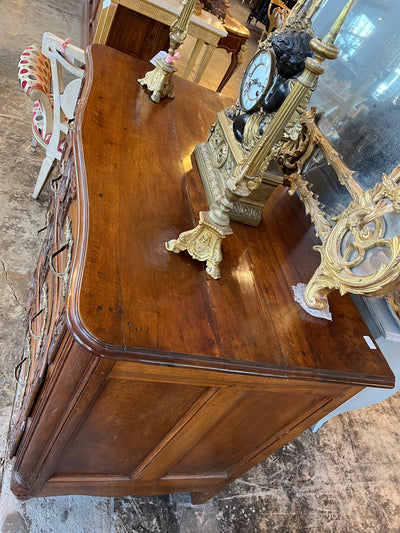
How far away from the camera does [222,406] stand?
939 mm

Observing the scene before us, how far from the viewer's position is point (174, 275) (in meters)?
0.87

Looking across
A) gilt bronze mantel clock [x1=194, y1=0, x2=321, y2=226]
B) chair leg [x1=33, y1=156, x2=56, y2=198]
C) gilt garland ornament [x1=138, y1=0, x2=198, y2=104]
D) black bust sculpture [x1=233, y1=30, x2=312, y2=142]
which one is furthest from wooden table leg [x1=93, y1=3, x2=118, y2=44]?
black bust sculpture [x1=233, y1=30, x2=312, y2=142]

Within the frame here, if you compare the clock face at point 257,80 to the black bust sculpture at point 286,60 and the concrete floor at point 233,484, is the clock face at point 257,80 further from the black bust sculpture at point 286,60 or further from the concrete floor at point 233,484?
the concrete floor at point 233,484

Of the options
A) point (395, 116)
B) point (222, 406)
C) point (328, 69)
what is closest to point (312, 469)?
point (222, 406)

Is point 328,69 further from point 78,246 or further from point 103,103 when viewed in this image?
point 78,246

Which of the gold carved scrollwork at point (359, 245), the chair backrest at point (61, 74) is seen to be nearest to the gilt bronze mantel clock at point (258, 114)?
the gold carved scrollwork at point (359, 245)

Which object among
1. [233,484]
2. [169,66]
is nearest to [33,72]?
[169,66]

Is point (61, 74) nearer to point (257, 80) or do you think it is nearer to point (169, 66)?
point (169, 66)

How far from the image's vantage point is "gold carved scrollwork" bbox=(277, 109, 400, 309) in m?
0.80

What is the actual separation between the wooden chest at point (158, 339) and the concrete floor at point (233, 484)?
191 millimetres

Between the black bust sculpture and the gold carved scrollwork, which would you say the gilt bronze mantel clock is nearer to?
the black bust sculpture

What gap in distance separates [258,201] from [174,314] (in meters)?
0.54

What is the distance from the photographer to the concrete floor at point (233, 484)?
1380mm

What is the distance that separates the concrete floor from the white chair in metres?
0.39
